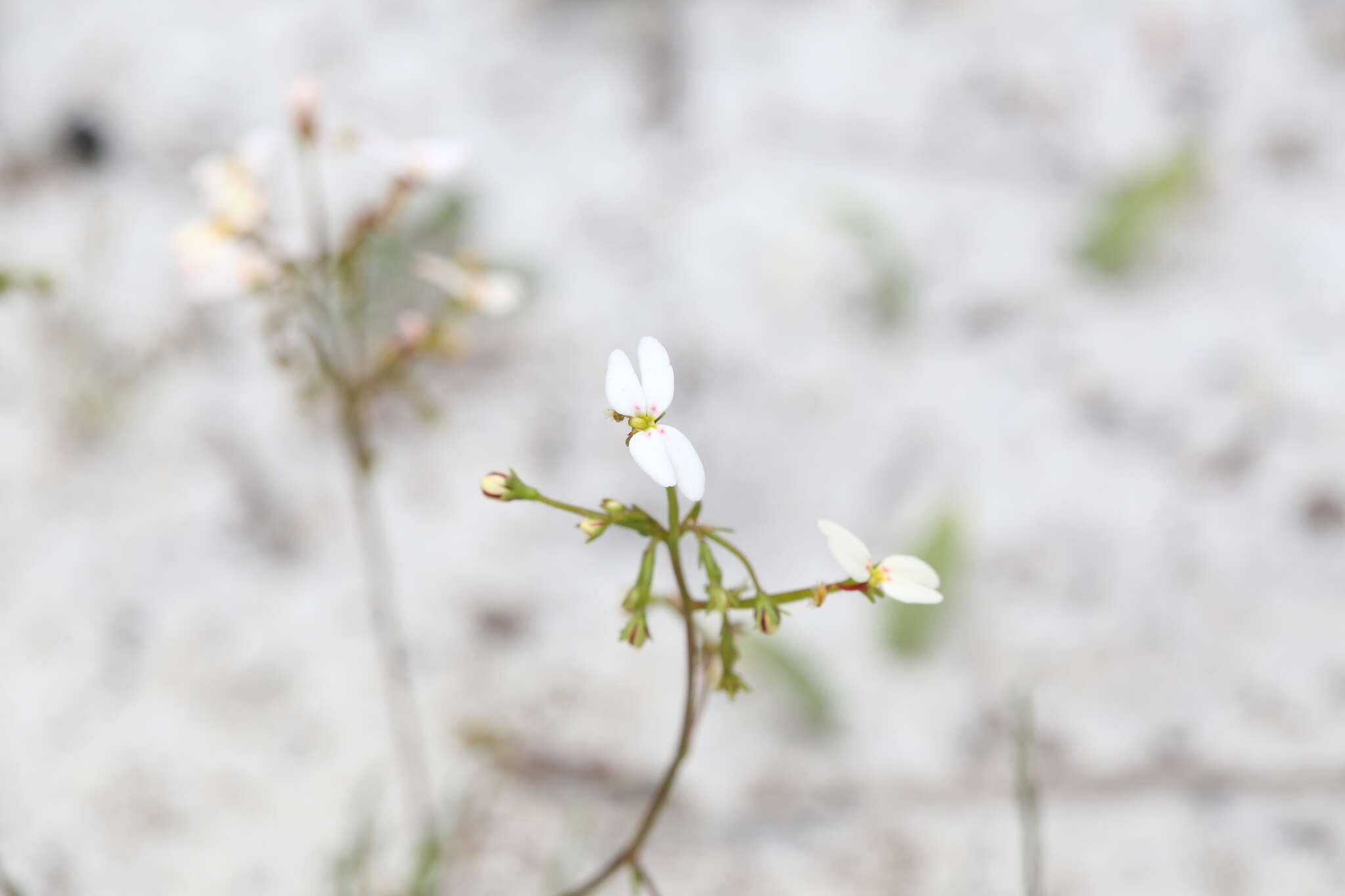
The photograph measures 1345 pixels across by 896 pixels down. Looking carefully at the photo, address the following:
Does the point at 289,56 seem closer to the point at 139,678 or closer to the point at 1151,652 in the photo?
the point at 139,678

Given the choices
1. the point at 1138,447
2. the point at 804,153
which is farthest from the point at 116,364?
the point at 1138,447

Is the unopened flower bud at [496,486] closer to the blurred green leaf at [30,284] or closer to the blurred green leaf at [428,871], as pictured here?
the blurred green leaf at [30,284]

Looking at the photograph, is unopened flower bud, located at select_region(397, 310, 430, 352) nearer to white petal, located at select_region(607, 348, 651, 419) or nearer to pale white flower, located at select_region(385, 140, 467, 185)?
pale white flower, located at select_region(385, 140, 467, 185)

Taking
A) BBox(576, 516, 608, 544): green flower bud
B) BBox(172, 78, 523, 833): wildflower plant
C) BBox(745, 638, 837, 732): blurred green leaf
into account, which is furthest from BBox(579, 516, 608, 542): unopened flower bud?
BBox(745, 638, 837, 732): blurred green leaf

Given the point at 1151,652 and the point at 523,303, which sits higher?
the point at 523,303

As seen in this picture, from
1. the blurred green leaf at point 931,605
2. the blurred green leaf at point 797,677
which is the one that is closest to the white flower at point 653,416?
the blurred green leaf at point 797,677

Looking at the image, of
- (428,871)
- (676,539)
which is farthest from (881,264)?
(676,539)
